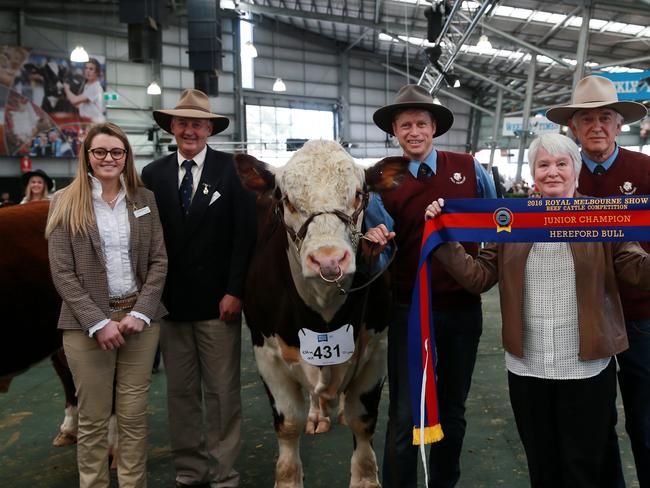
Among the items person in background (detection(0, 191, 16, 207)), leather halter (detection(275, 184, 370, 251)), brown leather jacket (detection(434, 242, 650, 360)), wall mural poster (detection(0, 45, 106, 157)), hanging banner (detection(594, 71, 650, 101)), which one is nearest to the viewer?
brown leather jacket (detection(434, 242, 650, 360))

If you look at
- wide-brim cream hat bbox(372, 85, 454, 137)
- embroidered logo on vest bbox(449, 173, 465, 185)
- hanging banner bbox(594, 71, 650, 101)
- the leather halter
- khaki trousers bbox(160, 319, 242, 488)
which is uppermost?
hanging banner bbox(594, 71, 650, 101)

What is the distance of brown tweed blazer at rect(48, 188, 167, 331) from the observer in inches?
99.3

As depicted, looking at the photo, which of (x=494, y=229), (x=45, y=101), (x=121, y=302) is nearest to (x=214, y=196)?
(x=121, y=302)

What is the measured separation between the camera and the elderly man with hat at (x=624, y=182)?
2506 mm

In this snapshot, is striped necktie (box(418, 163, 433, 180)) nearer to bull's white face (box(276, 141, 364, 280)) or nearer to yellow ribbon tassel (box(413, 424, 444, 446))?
bull's white face (box(276, 141, 364, 280))

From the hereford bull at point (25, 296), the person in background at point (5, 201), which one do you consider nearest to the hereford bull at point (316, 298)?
the hereford bull at point (25, 296)

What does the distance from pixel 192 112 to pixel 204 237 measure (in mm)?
697

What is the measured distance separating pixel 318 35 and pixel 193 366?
25.8 meters

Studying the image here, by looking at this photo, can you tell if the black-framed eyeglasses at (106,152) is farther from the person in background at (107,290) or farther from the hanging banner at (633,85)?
the hanging banner at (633,85)

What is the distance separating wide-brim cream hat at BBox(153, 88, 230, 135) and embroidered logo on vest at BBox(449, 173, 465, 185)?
51.8 inches

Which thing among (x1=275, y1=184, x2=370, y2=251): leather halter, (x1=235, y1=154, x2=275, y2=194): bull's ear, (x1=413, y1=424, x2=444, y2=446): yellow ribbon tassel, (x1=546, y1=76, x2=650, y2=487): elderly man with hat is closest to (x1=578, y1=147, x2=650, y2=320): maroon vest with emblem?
(x1=546, y1=76, x2=650, y2=487): elderly man with hat

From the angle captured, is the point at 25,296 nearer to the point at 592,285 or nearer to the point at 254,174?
the point at 254,174

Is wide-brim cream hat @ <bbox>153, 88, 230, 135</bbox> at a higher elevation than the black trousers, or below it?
higher

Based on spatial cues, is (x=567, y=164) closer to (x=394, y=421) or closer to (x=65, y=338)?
(x=394, y=421)
